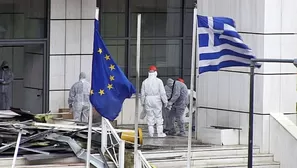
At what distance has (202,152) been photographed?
77.8ft

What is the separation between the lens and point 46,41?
2677cm

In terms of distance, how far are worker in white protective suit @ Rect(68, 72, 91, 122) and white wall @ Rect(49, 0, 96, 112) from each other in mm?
1623

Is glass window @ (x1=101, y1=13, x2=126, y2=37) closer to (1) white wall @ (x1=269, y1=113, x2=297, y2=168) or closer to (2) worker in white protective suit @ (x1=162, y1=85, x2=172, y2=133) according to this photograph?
(2) worker in white protective suit @ (x1=162, y1=85, x2=172, y2=133)

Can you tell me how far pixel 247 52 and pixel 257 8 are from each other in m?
6.05

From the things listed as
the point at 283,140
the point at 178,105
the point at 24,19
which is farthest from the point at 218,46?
the point at 24,19

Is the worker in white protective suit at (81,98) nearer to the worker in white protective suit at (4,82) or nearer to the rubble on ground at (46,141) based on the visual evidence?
the rubble on ground at (46,141)

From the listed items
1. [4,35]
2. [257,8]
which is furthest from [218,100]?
[4,35]

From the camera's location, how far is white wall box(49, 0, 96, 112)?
Result: 1049 inches

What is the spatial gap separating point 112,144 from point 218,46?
4.60 metres

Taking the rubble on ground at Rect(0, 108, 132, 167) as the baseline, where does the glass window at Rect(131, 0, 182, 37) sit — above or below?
above

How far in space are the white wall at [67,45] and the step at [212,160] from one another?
514 centimetres

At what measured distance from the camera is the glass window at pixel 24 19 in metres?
26.4

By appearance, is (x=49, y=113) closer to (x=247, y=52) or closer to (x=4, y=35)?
(x=4, y=35)

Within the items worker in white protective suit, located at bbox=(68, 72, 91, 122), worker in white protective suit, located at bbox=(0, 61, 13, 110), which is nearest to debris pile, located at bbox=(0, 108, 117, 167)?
worker in white protective suit, located at bbox=(68, 72, 91, 122)
